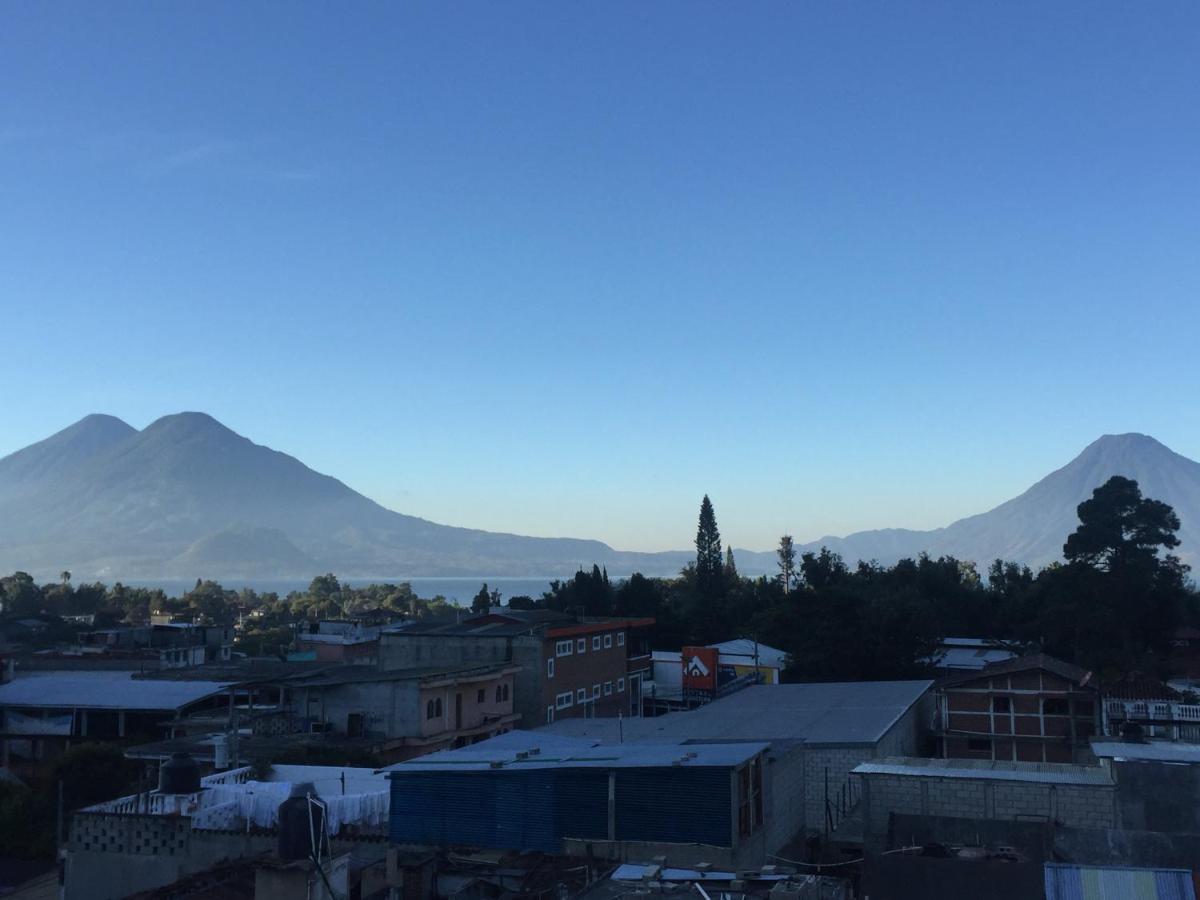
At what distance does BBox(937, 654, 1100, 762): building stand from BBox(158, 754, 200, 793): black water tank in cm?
2857

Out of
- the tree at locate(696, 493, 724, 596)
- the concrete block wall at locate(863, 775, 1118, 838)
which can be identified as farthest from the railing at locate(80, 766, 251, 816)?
the tree at locate(696, 493, 724, 596)

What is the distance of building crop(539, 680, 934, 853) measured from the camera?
23000mm

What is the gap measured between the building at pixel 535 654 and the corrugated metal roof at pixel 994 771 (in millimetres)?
21963

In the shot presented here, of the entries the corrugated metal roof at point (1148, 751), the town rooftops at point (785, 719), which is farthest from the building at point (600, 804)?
the town rooftops at point (785, 719)

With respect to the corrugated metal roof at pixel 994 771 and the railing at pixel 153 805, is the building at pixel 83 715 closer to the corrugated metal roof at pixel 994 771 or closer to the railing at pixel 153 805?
the railing at pixel 153 805

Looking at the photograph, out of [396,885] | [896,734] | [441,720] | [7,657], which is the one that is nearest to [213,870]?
[396,885]

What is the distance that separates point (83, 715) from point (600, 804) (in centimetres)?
3178

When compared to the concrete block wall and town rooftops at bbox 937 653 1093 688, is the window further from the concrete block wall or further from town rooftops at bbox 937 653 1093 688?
the concrete block wall

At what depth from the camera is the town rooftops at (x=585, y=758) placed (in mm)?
18609

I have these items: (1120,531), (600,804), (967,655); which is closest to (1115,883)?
(600,804)

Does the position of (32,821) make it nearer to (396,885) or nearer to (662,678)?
(396,885)

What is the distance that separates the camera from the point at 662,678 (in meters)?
60.3

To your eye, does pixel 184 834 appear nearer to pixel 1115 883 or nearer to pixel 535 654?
pixel 1115 883

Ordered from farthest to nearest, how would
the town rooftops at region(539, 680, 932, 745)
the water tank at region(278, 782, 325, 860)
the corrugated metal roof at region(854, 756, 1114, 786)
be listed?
the town rooftops at region(539, 680, 932, 745) → the corrugated metal roof at region(854, 756, 1114, 786) → the water tank at region(278, 782, 325, 860)
